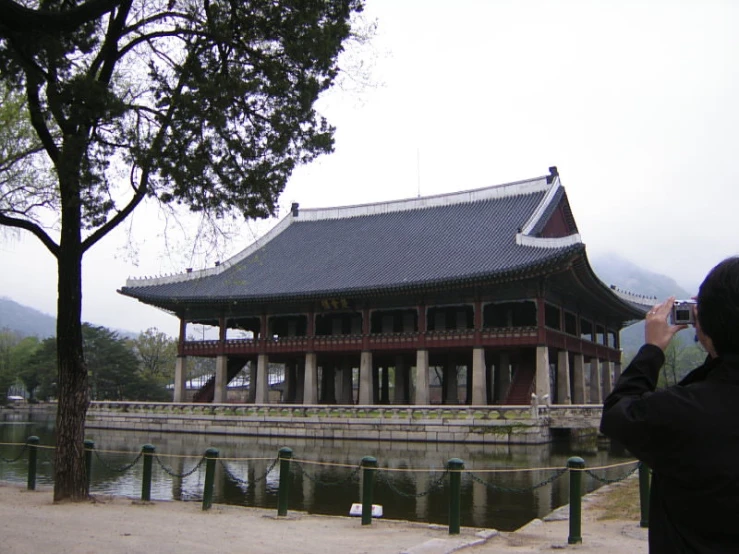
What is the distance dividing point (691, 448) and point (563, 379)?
106 ft

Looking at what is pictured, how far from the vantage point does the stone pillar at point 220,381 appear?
126ft

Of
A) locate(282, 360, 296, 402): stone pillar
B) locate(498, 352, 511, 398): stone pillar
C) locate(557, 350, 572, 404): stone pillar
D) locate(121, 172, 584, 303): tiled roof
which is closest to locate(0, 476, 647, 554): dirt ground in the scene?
locate(121, 172, 584, 303): tiled roof

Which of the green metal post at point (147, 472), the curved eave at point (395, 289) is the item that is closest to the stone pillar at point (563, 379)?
the curved eave at point (395, 289)

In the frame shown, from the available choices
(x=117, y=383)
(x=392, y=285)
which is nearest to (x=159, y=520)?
(x=392, y=285)

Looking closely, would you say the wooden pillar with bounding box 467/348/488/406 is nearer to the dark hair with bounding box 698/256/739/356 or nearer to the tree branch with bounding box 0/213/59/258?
the tree branch with bounding box 0/213/59/258

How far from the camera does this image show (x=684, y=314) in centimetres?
270

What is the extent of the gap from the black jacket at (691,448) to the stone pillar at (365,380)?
1263 inches

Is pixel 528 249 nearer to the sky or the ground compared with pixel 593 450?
nearer to the sky

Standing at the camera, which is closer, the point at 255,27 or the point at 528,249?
the point at 255,27

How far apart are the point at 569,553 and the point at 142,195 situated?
8.81 m

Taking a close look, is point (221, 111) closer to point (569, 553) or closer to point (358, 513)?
point (358, 513)

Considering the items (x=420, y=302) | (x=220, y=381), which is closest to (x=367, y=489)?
(x=420, y=302)

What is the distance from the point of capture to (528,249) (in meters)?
31.9

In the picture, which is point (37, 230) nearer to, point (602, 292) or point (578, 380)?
point (602, 292)
